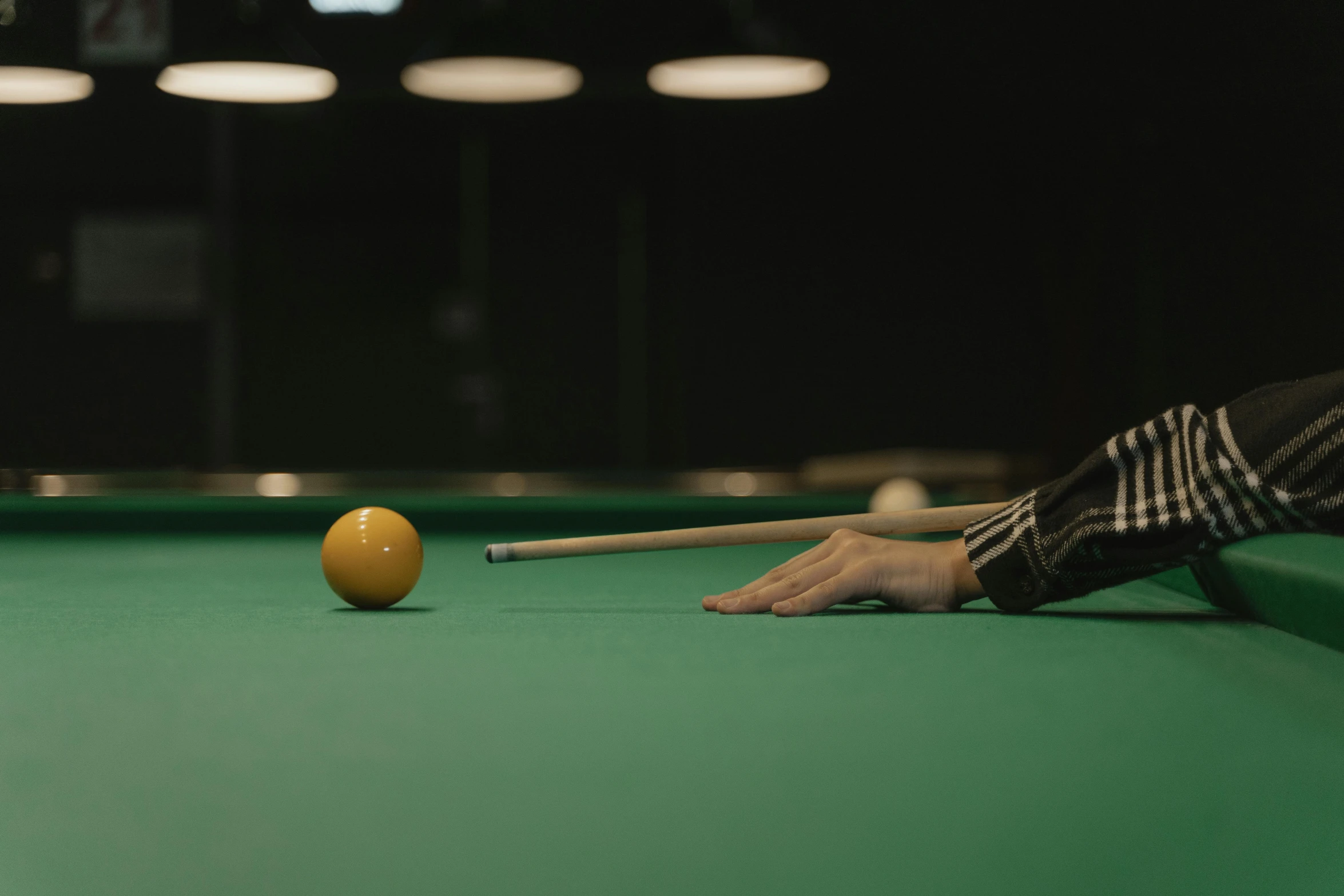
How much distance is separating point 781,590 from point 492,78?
2.97 m

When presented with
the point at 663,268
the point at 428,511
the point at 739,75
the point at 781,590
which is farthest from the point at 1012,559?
the point at 663,268

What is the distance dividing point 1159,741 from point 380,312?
7.64 meters

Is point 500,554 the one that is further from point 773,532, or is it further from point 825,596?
point 825,596

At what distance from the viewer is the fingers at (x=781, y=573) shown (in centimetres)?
168

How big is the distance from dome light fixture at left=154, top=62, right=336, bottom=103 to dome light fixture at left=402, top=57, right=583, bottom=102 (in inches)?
11.8

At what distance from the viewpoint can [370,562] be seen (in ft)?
5.65

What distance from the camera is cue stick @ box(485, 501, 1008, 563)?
1828 millimetres

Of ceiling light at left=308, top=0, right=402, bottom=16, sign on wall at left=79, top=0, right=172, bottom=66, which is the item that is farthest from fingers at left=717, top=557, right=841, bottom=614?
sign on wall at left=79, top=0, right=172, bottom=66

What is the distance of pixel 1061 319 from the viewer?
7871 mm

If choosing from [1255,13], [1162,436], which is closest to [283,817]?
[1162,436]

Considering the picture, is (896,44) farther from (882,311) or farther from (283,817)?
(283,817)

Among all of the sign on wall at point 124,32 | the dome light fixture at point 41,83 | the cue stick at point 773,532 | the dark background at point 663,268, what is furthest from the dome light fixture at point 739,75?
the sign on wall at point 124,32

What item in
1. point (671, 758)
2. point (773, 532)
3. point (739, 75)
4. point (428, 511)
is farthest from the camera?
point (739, 75)

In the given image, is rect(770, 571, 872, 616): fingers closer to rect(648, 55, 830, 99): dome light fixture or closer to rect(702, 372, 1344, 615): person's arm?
rect(702, 372, 1344, 615): person's arm
